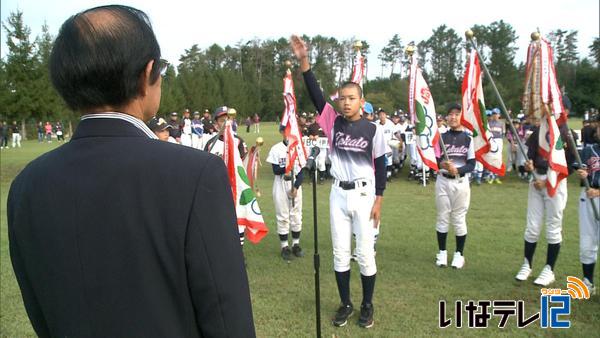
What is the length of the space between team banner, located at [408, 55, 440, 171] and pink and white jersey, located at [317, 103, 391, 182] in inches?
54.0

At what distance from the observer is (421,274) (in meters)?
6.34

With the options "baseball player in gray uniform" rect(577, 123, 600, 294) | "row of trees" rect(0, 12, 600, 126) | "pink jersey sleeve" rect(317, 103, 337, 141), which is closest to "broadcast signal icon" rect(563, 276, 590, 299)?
"baseball player in gray uniform" rect(577, 123, 600, 294)

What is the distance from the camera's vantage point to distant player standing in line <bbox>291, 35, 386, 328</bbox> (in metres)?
4.91

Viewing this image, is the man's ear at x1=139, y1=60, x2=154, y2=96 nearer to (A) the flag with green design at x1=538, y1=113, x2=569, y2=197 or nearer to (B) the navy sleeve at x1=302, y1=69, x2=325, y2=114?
(B) the navy sleeve at x1=302, y1=69, x2=325, y2=114

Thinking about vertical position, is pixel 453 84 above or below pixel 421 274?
above

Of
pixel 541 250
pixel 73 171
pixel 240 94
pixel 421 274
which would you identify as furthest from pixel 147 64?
pixel 240 94

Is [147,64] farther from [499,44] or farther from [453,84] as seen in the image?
[499,44]

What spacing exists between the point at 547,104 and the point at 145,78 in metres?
5.29

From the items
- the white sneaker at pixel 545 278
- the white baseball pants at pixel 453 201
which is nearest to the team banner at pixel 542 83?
the white baseball pants at pixel 453 201

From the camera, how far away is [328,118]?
5.27 metres

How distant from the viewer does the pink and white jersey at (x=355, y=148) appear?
5016mm

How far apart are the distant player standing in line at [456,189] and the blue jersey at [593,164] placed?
66.3 inches

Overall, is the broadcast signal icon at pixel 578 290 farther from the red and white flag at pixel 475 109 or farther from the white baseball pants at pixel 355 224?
the white baseball pants at pixel 355 224

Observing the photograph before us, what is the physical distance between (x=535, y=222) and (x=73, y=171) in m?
6.17
